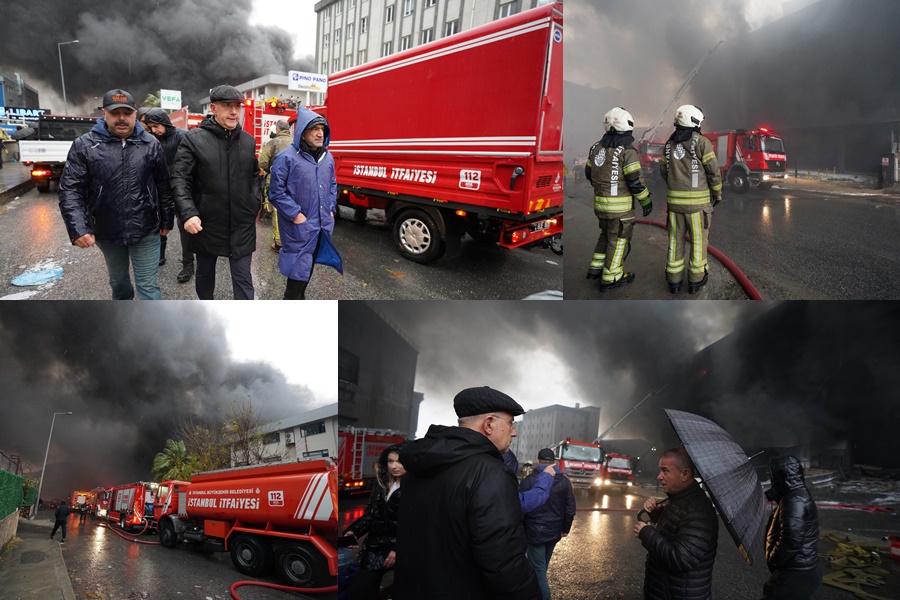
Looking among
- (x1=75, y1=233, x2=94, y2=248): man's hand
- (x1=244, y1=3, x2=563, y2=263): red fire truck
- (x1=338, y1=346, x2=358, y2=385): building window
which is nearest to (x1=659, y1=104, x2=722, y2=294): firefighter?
(x1=244, y1=3, x2=563, y2=263): red fire truck

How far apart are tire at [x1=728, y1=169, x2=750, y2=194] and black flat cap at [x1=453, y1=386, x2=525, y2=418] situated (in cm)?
372

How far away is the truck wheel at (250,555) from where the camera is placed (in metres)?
3.91

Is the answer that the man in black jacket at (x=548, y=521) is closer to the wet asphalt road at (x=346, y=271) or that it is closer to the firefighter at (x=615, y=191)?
the firefighter at (x=615, y=191)

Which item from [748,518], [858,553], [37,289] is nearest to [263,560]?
[37,289]

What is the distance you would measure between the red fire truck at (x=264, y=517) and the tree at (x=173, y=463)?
92 millimetres

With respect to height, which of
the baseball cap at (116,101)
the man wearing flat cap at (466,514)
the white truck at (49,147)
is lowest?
the man wearing flat cap at (466,514)

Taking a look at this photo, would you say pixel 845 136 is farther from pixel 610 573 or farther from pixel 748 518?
pixel 610 573

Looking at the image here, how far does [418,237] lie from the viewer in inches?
239

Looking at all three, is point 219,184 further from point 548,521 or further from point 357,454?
point 548,521

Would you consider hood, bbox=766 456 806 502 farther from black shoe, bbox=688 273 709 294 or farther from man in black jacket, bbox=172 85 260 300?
man in black jacket, bbox=172 85 260 300

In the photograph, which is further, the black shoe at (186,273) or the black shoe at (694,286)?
the black shoe at (186,273)

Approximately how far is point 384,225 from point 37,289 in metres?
4.47

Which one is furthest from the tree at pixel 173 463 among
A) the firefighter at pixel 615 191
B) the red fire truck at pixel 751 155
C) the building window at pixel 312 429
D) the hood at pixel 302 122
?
the red fire truck at pixel 751 155

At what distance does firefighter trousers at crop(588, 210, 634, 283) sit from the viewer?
3983 mm
